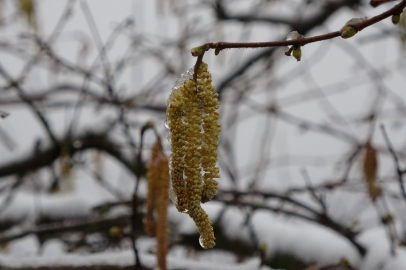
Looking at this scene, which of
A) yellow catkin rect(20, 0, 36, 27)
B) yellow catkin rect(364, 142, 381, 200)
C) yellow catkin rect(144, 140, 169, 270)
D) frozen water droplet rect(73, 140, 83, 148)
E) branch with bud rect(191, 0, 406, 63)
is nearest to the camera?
branch with bud rect(191, 0, 406, 63)

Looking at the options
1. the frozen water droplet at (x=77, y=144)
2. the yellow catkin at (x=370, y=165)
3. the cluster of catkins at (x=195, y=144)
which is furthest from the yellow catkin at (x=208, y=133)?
the frozen water droplet at (x=77, y=144)

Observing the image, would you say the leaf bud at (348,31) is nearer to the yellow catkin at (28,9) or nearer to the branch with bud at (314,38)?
the branch with bud at (314,38)

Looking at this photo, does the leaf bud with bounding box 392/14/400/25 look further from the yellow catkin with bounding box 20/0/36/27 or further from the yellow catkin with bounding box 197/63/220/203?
the yellow catkin with bounding box 20/0/36/27

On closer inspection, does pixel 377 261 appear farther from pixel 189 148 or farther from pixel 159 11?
pixel 159 11

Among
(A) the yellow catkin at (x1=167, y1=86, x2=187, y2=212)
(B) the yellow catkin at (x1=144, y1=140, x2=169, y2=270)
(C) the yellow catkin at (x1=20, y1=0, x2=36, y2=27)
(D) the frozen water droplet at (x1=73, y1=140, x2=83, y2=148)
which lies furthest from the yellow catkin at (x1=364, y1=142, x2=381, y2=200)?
(C) the yellow catkin at (x1=20, y1=0, x2=36, y2=27)

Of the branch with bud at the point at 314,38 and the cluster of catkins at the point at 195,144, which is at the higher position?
the branch with bud at the point at 314,38
